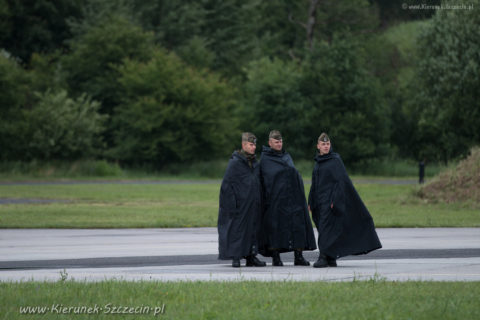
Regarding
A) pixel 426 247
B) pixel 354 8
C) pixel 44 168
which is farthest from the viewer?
pixel 354 8

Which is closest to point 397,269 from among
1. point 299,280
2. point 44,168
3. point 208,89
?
point 299,280

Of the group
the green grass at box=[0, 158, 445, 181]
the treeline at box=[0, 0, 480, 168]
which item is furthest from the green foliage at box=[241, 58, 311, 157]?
the green grass at box=[0, 158, 445, 181]

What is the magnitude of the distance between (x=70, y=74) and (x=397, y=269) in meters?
57.2

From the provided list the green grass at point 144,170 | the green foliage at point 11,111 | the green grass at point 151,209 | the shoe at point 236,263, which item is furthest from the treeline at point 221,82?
the shoe at point 236,263

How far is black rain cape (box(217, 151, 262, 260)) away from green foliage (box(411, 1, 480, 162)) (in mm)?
36504

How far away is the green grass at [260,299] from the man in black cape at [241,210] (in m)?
2.66

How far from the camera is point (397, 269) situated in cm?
1258

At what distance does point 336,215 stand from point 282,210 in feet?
2.75

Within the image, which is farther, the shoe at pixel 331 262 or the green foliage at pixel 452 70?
the green foliage at pixel 452 70

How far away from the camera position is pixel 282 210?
44.4 ft

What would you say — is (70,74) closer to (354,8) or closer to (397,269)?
(354,8)

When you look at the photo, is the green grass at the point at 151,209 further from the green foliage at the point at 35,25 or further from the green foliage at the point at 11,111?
the green foliage at the point at 35,25

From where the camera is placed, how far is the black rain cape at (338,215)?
13227 mm

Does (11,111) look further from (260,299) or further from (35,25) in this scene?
(260,299)
